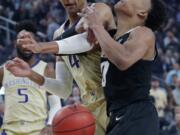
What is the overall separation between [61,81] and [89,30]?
1.01 m

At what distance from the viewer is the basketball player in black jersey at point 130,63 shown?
16.5 feet

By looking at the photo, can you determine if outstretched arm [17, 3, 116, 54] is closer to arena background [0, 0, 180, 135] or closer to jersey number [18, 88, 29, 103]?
jersey number [18, 88, 29, 103]

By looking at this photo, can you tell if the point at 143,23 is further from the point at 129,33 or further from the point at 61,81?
the point at 61,81

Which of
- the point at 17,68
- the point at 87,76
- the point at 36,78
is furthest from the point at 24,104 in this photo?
the point at 17,68

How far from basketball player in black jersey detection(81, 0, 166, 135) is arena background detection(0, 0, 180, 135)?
641 cm

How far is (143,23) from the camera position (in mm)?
5480

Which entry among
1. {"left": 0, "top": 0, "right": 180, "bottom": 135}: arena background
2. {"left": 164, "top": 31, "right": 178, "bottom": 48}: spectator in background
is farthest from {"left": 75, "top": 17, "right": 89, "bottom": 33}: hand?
{"left": 164, "top": 31, "right": 178, "bottom": 48}: spectator in background

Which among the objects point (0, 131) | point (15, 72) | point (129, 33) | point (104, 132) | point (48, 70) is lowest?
point (0, 131)

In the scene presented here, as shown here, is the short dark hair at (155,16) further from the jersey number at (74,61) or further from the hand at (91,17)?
the jersey number at (74,61)

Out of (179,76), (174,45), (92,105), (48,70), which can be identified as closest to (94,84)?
(92,105)

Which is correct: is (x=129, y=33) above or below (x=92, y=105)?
above

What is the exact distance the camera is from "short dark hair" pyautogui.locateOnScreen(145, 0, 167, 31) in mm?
5480

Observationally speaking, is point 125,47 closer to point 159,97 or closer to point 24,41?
point 24,41

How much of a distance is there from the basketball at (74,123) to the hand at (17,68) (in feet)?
1.53
